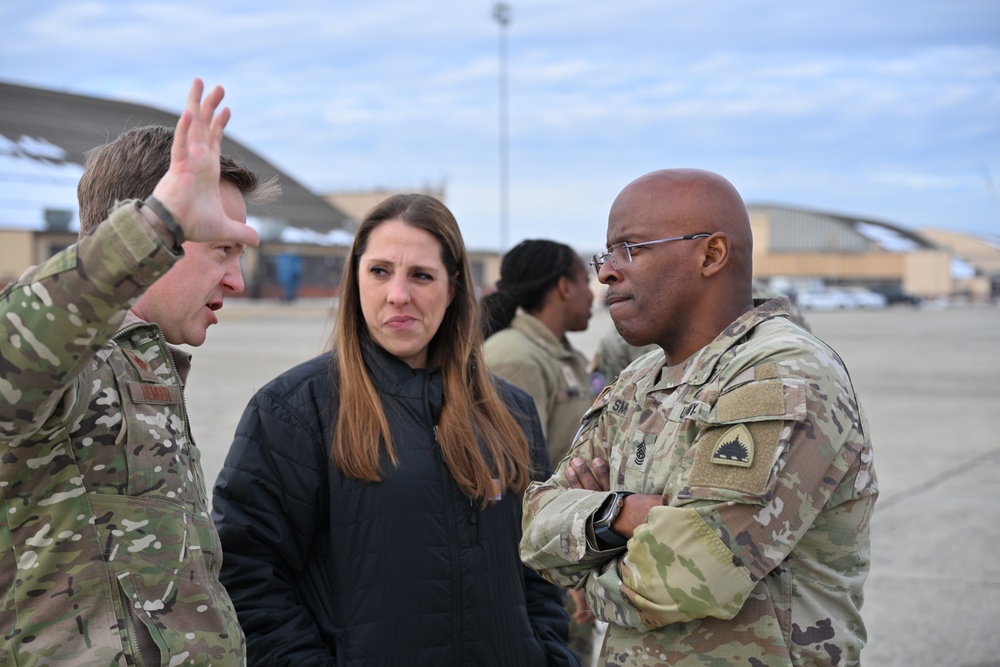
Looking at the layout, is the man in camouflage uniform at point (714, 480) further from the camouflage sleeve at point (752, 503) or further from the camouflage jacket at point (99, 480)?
the camouflage jacket at point (99, 480)

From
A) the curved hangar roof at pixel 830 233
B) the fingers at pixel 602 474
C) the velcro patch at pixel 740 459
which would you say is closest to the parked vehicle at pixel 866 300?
the curved hangar roof at pixel 830 233

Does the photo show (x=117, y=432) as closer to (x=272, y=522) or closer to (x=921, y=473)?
(x=272, y=522)

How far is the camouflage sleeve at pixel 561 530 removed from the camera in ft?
6.77

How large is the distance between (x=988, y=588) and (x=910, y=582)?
418 millimetres

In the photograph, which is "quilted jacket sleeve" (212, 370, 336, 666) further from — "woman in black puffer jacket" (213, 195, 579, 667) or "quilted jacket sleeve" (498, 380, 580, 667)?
"quilted jacket sleeve" (498, 380, 580, 667)

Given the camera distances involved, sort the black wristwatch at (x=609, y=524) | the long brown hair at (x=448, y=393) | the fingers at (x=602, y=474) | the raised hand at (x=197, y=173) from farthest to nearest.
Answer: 1. the long brown hair at (x=448, y=393)
2. the fingers at (x=602, y=474)
3. the black wristwatch at (x=609, y=524)
4. the raised hand at (x=197, y=173)

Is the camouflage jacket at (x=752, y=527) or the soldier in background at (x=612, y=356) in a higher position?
the camouflage jacket at (x=752, y=527)

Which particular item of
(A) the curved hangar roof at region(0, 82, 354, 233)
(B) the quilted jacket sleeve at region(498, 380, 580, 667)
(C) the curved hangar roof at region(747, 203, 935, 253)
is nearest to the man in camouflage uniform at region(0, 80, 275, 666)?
(B) the quilted jacket sleeve at region(498, 380, 580, 667)

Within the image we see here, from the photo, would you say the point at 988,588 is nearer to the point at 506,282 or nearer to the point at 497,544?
the point at 506,282

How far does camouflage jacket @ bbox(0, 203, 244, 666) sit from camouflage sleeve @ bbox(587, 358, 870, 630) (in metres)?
0.83

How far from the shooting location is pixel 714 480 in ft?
6.05

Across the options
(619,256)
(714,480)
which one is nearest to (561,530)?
(714,480)

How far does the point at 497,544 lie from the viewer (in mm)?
A: 2680

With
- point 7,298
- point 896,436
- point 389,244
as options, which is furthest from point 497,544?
point 896,436
